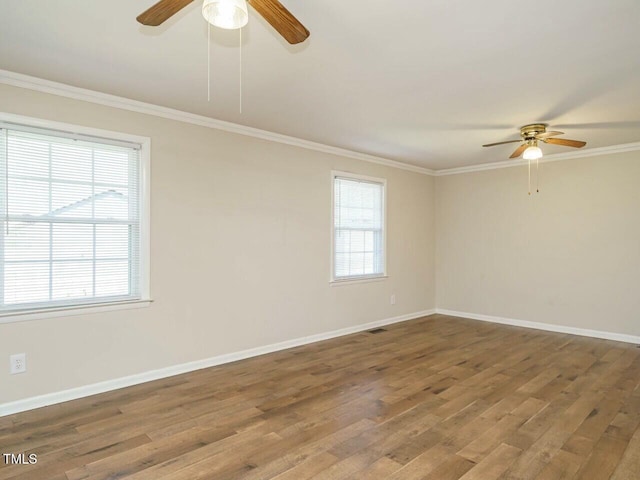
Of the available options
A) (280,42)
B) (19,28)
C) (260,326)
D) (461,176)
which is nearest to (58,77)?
(19,28)

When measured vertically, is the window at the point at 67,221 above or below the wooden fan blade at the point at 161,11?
below

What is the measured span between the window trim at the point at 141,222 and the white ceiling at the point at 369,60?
34 cm

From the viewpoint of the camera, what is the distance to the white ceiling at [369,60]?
209 cm

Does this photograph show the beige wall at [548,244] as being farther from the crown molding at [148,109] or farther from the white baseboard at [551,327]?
the crown molding at [148,109]

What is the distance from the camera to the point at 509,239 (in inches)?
236

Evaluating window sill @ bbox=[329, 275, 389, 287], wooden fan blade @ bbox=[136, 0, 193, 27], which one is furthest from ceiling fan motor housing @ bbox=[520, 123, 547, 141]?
wooden fan blade @ bbox=[136, 0, 193, 27]

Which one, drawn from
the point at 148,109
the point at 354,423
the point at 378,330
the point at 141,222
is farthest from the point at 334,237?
the point at 354,423

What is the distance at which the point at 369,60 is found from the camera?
103 inches

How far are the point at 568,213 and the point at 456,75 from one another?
3637 millimetres

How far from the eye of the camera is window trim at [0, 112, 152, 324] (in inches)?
115

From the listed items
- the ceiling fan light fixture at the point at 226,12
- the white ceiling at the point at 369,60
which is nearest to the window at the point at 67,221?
the white ceiling at the point at 369,60

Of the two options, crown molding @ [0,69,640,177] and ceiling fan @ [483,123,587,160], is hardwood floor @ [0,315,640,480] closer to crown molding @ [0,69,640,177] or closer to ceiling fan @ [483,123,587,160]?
ceiling fan @ [483,123,587,160]

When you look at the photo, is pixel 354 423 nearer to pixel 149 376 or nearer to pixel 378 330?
pixel 149 376

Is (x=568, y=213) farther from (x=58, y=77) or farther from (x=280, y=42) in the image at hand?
(x=58, y=77)
